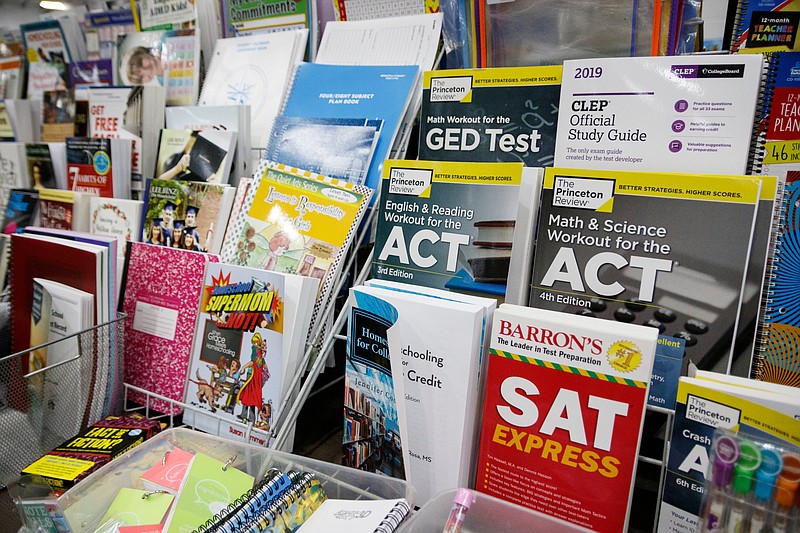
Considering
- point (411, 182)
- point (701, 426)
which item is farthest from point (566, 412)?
point (411, 182)

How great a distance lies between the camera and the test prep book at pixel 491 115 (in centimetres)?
104

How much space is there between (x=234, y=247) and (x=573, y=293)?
75cm

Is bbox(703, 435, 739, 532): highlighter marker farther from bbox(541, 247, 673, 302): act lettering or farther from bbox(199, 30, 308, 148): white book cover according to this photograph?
bbox(199, 30, 308, 148): white book cover

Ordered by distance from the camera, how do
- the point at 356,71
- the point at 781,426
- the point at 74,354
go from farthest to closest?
the point at 356,71 → the point at 74,354 → the point at 781,426

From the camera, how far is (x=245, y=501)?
76 centimetres

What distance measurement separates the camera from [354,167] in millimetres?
1223

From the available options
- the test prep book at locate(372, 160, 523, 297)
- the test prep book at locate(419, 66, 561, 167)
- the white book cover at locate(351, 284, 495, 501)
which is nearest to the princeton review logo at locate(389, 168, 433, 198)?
the test prep book at locate(372, 160, 523, 297)

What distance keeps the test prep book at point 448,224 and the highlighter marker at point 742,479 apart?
45 cm

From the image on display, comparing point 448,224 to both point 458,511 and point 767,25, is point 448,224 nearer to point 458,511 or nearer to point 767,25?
point 458,511

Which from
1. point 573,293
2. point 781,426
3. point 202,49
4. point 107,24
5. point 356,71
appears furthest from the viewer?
point 107,24

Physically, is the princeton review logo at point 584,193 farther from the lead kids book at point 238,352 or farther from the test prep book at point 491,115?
the lead kids book at point 238,352

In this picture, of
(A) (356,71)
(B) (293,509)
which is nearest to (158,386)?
(B) (293,509)

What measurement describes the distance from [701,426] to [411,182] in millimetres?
635

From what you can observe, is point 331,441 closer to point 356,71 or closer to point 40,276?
point 40,276
